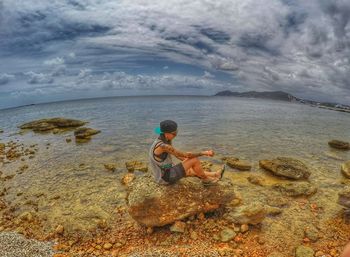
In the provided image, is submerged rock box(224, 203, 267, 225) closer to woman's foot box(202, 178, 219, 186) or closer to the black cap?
woman's foot box(202, 178, 219, 186)

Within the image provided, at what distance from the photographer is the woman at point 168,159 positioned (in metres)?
9.12

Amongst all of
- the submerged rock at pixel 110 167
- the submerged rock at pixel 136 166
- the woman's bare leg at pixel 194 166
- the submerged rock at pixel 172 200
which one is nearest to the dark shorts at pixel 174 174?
the woman's bare leg at pixel 194 166

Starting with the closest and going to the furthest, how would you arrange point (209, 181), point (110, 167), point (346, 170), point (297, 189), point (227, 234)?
point (227, 234), point (209, 181), point (297, 189), point (346, 170), point (110, 167)

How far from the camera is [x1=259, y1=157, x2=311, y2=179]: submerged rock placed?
50.8 feet

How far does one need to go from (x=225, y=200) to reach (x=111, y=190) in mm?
7051

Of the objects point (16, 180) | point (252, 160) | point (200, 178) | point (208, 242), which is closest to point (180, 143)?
point (252, 160)

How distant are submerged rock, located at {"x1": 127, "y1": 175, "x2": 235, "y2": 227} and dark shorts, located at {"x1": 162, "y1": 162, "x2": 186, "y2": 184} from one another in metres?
0.28

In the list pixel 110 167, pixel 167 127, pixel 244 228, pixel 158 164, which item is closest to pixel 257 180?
pixel 244 228

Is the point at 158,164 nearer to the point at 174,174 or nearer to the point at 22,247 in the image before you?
the point at 174,174

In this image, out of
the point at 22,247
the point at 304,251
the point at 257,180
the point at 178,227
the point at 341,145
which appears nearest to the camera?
the point at 304,251

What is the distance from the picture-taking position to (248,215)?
947cm

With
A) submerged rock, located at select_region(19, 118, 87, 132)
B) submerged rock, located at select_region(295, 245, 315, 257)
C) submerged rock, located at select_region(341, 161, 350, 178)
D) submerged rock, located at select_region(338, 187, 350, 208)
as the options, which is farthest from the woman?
submerged rock, located at select_region(19, 118, 87, 132)

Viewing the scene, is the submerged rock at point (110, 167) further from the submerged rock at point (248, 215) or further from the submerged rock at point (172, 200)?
the submerged rock at point (248, 215)

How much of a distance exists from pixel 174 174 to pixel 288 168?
9.71 m
